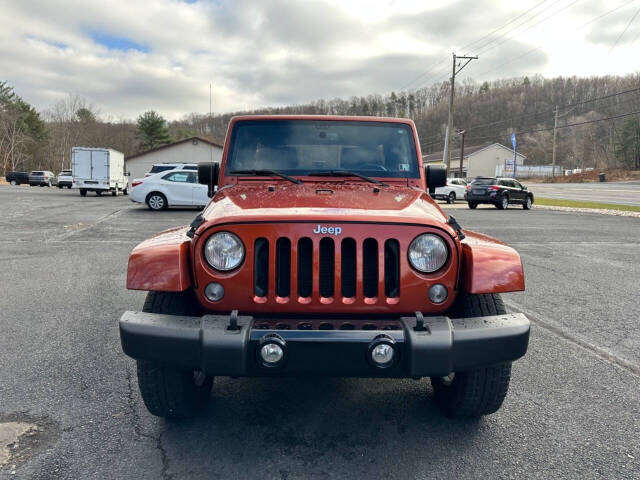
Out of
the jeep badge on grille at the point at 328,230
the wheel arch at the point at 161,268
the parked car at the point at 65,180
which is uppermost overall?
the parked car at the point at 65,180

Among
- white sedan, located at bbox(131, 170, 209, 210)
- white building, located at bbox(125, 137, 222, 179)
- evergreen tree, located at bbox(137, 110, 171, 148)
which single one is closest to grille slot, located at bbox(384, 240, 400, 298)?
white sedan, located at bbox(131, 170, 209, 210)

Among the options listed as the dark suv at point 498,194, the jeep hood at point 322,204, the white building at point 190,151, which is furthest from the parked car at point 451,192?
the white building at point 190,151

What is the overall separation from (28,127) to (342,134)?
83607mm

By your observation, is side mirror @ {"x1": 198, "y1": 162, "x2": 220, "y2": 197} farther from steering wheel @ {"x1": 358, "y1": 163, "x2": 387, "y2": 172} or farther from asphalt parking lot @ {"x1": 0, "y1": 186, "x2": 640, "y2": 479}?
asphalt parking lot @ {"x1": 0, "y1": 186, "x2": 640, "y2": 479}

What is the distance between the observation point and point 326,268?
248cm

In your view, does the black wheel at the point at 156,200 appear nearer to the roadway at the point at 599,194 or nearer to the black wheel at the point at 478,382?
the black wheel at the point at 478,382

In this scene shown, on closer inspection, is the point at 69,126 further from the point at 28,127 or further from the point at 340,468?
the point at 340,468

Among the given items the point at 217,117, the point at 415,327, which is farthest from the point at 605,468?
the point at 217,117

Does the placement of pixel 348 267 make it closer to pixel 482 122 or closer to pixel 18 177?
pixel 18 177

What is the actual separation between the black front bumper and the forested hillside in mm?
52441

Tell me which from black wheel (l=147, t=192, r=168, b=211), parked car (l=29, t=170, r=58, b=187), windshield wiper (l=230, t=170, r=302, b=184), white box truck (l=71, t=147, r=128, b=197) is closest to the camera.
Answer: windshield wiper (l=230, t=170, r=302, b=184)

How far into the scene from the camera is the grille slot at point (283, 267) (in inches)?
97.4

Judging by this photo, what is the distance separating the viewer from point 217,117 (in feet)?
318

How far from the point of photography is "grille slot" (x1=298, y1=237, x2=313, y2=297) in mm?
2457
